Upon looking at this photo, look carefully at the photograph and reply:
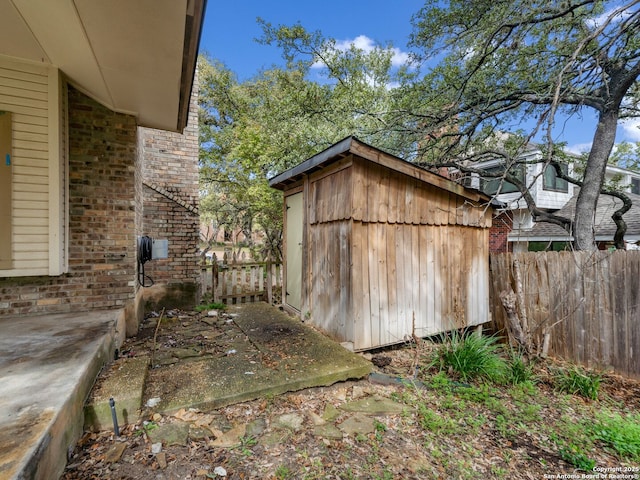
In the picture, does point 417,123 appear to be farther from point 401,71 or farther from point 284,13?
point 284,13

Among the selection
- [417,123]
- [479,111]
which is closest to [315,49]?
[417,123]

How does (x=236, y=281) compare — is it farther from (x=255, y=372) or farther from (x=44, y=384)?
(x=44, y=384)

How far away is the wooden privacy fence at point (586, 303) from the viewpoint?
3.81 metres

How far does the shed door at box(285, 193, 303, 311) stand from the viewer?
17.6 ft

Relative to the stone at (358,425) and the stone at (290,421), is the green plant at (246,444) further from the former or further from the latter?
the stone at (358,425)

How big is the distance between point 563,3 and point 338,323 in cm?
600

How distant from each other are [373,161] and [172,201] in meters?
3.99

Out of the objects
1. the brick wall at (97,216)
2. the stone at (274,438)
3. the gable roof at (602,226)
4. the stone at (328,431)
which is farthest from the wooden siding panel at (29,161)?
the gable roof at (602,226)

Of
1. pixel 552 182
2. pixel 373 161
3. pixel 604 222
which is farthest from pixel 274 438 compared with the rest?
pixel 552 182

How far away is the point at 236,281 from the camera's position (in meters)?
6.46

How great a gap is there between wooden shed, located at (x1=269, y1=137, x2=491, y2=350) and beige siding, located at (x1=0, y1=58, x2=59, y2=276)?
3.06 metres

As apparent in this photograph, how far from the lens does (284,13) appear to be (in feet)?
27.5

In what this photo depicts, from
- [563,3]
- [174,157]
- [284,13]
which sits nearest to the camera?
[563,3]

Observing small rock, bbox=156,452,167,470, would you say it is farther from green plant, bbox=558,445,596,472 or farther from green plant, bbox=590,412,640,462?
green plant, bbox=590,412,640,462
